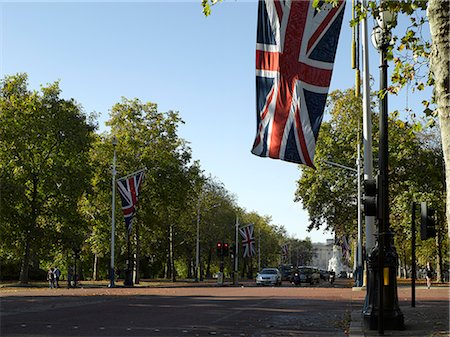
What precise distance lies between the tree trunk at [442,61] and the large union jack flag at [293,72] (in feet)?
17.7

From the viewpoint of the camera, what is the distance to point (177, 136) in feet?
191

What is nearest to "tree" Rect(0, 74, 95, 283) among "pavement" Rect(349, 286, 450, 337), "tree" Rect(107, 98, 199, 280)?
"tree" Rect(107, 98, 199, 280)

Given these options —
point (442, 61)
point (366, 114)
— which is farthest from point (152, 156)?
point (442, 61)

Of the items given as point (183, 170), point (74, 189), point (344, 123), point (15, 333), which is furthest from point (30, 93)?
point (15, 333)

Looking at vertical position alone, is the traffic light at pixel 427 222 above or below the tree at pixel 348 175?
below

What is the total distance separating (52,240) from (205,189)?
1235 inches

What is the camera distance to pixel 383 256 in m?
12.6

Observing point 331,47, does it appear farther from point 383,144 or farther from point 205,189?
point 205,189

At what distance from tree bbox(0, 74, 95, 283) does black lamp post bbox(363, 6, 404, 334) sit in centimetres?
3859

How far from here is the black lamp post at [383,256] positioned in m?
12.6

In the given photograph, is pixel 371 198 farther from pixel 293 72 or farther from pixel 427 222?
pixel 427 222

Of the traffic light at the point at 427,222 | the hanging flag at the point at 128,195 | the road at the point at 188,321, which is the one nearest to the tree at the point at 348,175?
the hanging flag at the point at 128,195

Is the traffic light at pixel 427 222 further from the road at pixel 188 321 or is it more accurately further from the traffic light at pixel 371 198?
the traffic light at pixel 371 198

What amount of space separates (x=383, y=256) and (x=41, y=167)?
41646 mm
